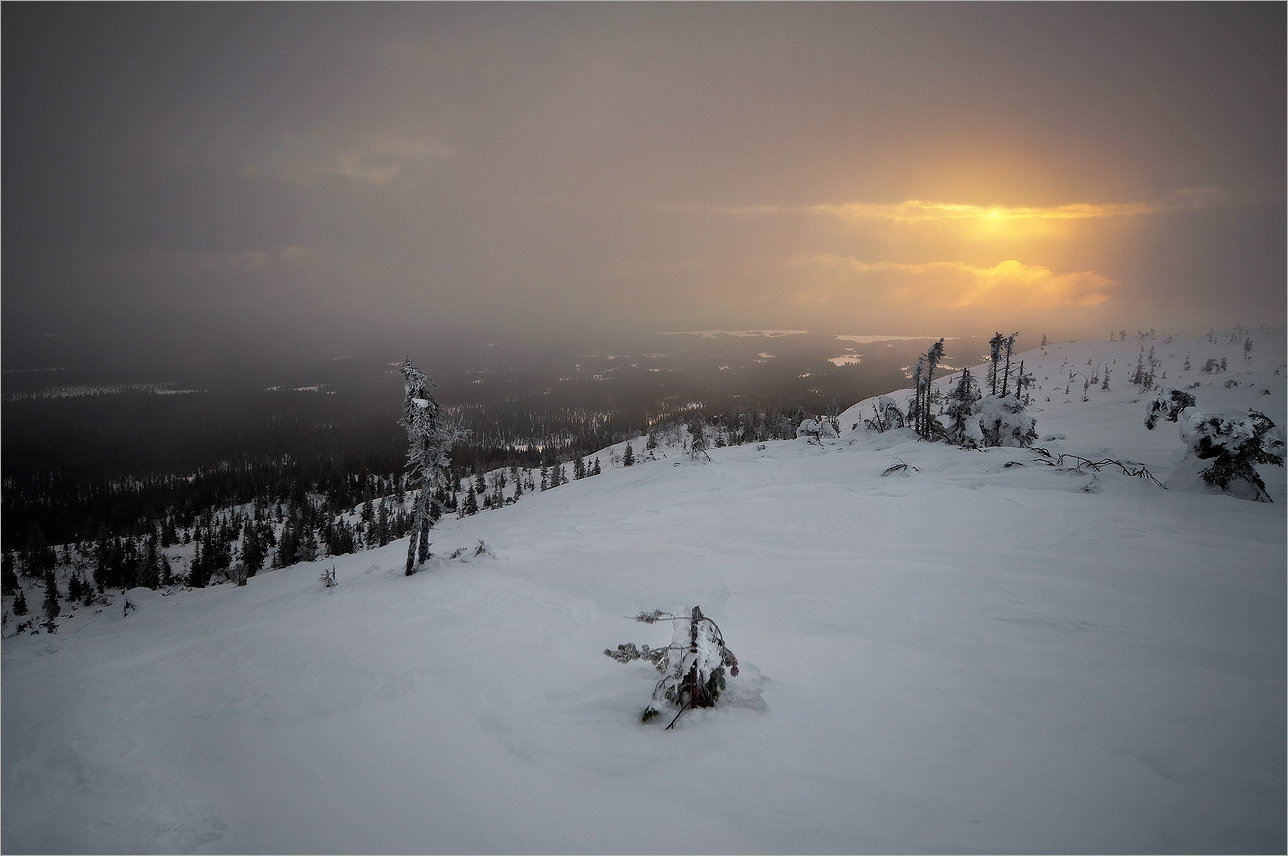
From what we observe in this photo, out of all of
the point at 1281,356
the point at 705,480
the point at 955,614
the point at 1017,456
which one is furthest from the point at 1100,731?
the point at 1281,356

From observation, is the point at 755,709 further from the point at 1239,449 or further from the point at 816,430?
the point at 816,430

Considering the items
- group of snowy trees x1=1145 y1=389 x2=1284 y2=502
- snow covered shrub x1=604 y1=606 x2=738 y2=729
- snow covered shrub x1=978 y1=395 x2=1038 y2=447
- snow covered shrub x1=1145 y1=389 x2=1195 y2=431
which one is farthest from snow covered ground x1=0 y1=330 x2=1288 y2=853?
snow covered shrub x1=978 y1=395 x2=1038 y2=447

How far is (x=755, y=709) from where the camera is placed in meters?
5.21

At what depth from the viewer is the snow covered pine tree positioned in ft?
52.7

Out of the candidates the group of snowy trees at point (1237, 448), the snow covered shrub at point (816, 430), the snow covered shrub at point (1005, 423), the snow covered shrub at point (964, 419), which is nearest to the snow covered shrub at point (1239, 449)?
the group of snowy trees at point (1237, 448)

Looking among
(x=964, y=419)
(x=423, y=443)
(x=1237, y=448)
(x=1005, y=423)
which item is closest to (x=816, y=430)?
(x=964, y=419)

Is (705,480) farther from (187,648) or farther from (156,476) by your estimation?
(156,476)

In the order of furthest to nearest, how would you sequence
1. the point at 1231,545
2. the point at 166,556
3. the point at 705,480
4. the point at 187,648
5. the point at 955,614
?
the point at 166,556 → the point at 705,480 → the point at 187,648 → the point at 1231,545 → the point at 955,614

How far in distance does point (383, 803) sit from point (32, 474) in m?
262

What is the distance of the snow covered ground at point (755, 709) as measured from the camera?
383 cm

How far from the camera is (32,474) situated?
162625 mm

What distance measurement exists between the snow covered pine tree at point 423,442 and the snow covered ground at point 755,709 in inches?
154

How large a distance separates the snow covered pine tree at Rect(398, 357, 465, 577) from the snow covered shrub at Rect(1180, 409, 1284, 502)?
22.6 metres

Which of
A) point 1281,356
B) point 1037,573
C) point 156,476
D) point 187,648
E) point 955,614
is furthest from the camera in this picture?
point 156,476
